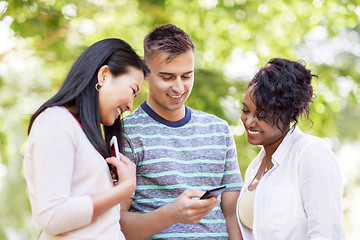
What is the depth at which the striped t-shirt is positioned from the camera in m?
2.46

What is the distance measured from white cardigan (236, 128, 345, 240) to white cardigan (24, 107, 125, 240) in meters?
0.79

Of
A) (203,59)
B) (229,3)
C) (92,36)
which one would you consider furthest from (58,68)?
(229,3)

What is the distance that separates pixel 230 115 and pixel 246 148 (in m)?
0.51

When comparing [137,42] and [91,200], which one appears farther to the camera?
[137,42]

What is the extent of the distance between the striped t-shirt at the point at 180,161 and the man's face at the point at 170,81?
0.07 metres

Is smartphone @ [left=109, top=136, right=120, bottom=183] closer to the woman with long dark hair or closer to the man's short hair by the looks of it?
the woman with long dark hair

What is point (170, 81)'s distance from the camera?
2578mm

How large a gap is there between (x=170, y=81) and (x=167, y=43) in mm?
211

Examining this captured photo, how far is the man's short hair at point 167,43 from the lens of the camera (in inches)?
102

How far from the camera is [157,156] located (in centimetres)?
248

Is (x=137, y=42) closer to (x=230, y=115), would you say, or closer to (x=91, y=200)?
(x=230, y=115)

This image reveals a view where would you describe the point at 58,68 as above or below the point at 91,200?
below

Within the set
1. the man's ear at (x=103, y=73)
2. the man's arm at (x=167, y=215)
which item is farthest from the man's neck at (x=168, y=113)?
the man's ear at (x=103, y=73)

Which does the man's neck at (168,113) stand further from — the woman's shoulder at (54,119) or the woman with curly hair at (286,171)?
the woman's shoulder at (54,119)
